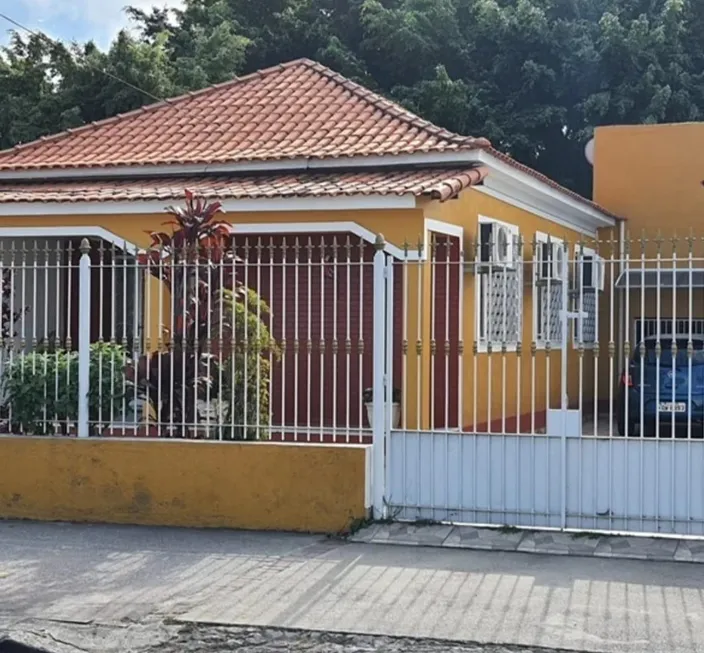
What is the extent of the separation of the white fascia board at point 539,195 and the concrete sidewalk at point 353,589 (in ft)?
18.7

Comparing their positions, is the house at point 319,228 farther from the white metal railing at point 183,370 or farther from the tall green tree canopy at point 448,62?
the tall green tree canopy at point 448,62

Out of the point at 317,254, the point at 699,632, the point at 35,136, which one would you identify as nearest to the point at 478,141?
the point at 317,254

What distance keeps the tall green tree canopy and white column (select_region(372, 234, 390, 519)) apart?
16177 millimetres

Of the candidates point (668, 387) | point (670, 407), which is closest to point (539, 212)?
point (668, 387)

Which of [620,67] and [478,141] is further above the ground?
[620,67]

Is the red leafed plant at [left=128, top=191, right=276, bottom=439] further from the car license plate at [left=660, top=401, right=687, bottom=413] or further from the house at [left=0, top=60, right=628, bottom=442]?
the car license plate at [left=660, top=401, right=687, bottom=413]

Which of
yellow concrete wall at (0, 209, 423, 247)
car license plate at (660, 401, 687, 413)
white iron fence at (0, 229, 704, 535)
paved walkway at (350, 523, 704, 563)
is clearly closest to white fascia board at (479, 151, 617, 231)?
yellow concrete wall at (0, 209, 423, 247)

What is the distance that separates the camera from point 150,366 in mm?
8609

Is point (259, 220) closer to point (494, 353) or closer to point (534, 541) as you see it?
point (494, 353)

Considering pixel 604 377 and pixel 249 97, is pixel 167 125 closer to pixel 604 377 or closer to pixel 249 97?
pixel 249 97

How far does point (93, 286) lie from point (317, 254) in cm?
274

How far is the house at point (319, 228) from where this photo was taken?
10039 mm

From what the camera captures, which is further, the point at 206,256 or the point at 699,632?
the point at 206,256

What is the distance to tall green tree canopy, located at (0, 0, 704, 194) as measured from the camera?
76.3ft
